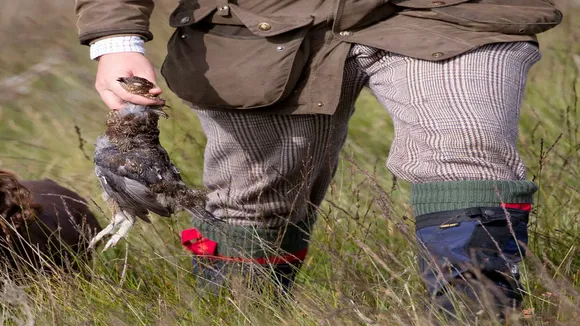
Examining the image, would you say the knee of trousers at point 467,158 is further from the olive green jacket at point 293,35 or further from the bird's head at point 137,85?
the bird's head at point 137,85

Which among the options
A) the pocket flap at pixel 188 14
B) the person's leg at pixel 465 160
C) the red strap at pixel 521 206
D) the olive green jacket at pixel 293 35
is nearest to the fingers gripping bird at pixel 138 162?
the olive green jacket at pixel 293 35

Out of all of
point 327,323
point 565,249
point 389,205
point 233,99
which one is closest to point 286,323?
point 327,323

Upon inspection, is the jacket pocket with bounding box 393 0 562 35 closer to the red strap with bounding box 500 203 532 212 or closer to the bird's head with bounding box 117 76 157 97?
the red strap with bounding box 500 203 532 212

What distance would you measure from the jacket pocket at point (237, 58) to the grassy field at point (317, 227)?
368mm

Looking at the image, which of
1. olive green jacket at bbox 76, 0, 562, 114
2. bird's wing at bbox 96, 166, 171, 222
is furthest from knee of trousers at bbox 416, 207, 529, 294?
bird's wing at bbox 96, 166, 171, 222

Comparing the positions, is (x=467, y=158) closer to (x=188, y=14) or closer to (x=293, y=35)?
(x=293, y=35)

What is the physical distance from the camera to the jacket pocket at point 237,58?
266cm

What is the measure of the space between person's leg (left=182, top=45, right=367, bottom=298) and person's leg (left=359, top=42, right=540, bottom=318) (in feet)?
1.15

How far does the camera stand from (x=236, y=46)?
2.74m

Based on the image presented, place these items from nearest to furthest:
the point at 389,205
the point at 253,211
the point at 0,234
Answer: the point at 389,205
the point at 253,211
the point at 0,234

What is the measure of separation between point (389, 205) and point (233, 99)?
55cm

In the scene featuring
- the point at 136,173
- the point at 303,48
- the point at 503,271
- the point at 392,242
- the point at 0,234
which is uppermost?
the point at 303,48

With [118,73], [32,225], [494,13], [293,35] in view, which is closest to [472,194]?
[494,13]

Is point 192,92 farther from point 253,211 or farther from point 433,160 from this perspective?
point 433,160
